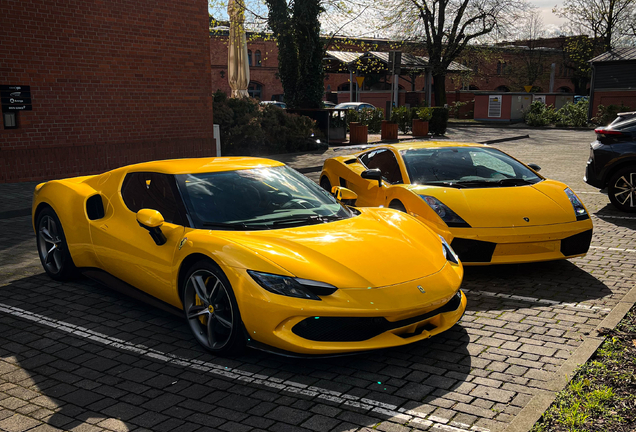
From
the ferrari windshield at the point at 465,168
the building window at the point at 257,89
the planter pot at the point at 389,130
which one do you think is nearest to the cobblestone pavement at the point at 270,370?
the ferrari windshield at the point at 465,168

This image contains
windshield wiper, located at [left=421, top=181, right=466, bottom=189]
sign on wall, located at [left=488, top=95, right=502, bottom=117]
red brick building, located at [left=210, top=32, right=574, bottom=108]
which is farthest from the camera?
red brick building, located at [left=210, top=32, right=574, bottom=108]

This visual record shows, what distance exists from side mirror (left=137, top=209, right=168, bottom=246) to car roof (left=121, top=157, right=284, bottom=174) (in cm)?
55

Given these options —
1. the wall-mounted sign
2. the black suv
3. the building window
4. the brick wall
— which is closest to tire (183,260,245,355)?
the black suv

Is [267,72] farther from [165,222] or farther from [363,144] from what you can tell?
[165,222]

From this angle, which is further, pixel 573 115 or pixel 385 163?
pixel 573 115

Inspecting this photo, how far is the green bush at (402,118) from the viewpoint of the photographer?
29250mm

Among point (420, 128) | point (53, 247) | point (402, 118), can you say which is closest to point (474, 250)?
point (53, 247)

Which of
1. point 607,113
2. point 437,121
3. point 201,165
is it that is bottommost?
point 607,113

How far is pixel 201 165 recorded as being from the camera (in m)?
5.32

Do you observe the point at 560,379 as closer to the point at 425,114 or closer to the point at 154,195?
the point at 154,195

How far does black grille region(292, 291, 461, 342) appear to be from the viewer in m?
3.85

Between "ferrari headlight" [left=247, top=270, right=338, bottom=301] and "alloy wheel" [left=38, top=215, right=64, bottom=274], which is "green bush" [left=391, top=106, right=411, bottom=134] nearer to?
"alloy wheel" [left=38, top=215, right=64, bottom=274]

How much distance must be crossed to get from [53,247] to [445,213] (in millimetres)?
4041

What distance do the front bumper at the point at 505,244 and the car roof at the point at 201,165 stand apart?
6.69 feet
